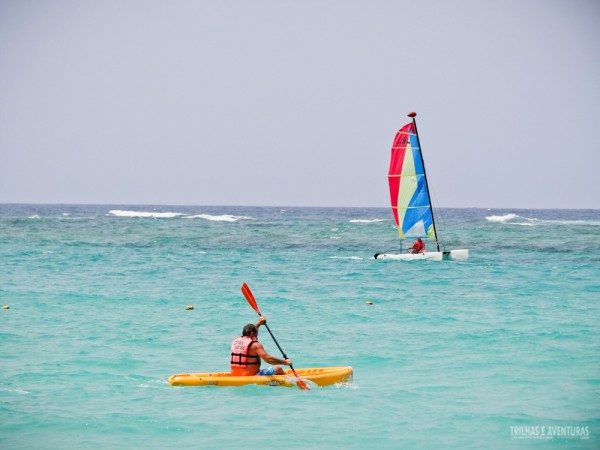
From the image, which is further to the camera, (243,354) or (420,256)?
(420,256)

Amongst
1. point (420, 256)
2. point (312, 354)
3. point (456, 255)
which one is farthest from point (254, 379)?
point (456, 255)

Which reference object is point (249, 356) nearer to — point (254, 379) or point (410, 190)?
point (254, 379)

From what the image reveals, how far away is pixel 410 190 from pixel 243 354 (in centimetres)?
2388

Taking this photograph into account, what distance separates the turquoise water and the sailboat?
11.0ft

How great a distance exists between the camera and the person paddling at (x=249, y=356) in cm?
1336

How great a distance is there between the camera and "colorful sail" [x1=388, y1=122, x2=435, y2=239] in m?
35.5

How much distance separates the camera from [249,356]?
44.3 ft

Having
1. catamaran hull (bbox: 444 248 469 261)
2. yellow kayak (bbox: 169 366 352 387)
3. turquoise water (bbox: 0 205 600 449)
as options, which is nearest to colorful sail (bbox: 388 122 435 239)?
catamaran hull (bbox: 444 248 469 261)

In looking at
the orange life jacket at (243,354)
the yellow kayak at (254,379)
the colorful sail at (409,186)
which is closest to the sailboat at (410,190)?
the colorful sail at (409,186)

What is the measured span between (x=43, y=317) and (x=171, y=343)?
511cm

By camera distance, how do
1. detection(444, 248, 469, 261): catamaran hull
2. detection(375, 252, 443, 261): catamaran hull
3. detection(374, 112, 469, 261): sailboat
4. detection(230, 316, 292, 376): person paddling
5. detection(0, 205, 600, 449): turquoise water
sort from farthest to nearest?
detection(444, 248, 469, 261): catamaran hull < detection(375, 252, 443, 261): catamaran hull < detection(374, 112, 469, 261): sailboat < detection(230, 316, 292, 376): person paddling < detection(0, 205, 600, 449): turquoise water

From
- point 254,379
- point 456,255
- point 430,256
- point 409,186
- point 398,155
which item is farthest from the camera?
point 456,255

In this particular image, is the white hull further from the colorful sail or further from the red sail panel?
the red sail panel

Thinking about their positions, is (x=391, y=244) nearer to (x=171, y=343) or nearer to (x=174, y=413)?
(x=171, y=343)
